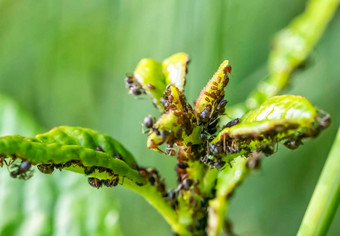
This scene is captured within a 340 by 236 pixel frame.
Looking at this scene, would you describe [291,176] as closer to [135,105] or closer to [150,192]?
[135,105]

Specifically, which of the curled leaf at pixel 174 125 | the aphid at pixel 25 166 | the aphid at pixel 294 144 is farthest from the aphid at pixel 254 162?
the aphid at pixel 25 166

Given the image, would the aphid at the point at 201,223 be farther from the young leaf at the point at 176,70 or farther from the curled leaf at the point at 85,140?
the young leaf at the point at 176,70

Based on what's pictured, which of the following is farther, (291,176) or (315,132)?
(291,176)

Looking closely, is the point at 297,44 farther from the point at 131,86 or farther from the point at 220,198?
the point at 220,198

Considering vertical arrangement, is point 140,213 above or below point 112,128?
below

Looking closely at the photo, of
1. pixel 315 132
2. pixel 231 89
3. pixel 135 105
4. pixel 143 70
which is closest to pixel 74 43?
pixel 135 105

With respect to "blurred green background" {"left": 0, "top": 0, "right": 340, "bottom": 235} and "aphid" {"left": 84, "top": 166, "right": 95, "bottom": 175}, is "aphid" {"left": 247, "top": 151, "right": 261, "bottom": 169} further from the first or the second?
"blurred green background" {"left": 0, "top": 0, "right": 340, "bottom": 235}

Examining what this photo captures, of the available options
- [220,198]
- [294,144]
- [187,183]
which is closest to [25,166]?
[187,183]
